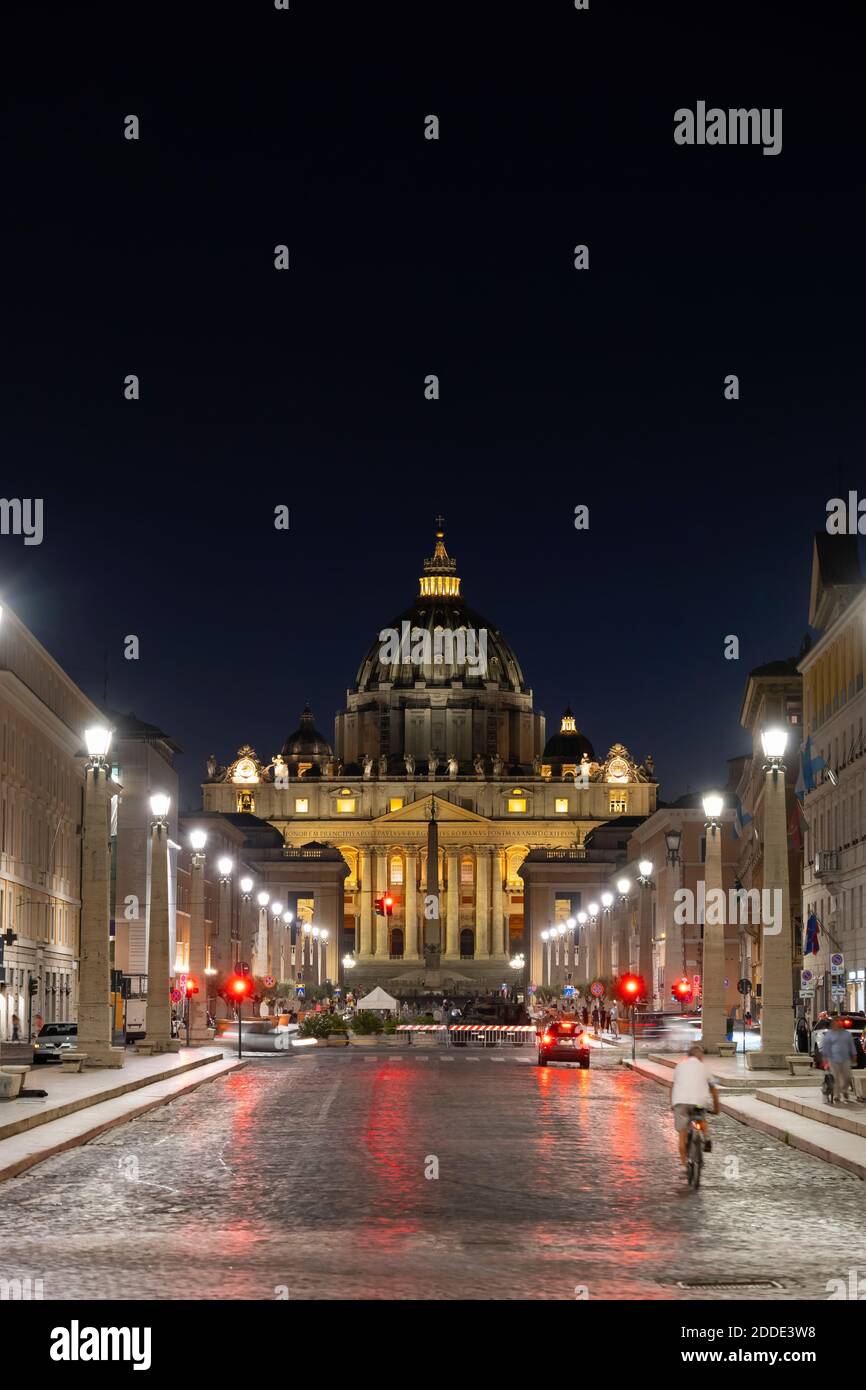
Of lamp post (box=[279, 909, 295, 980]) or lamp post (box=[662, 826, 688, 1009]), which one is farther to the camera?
lamp post (box=[279, 909, 295, 980])

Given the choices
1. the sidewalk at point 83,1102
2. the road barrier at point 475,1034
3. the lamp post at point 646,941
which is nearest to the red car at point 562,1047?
the sidewalk at point 83,1102

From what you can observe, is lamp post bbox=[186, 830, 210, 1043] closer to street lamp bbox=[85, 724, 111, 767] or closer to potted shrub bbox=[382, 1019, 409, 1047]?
potted shrub bbox=[382, 1019, 409, 1047]

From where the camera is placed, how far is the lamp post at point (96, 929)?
44.5 metres

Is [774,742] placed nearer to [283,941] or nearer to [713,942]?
[713,942]

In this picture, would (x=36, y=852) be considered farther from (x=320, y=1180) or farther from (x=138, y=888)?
(x=320, y=1180)

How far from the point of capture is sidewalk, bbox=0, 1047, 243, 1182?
86.1ft

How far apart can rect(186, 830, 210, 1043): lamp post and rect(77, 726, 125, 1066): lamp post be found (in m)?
16.9

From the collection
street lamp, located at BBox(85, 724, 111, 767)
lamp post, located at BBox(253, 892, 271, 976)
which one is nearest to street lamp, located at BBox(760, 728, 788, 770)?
street lamp, located at BBox(85, 724, 111, 767)

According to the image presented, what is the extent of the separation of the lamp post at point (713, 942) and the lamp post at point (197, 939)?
1721 centimetres

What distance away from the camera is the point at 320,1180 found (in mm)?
22203

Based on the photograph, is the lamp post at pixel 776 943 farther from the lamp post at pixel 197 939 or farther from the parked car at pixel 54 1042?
the lamp post at pixel 197 939

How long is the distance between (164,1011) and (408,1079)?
11.8m

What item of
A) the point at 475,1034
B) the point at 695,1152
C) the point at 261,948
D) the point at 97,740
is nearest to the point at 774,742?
the point at 97,740
